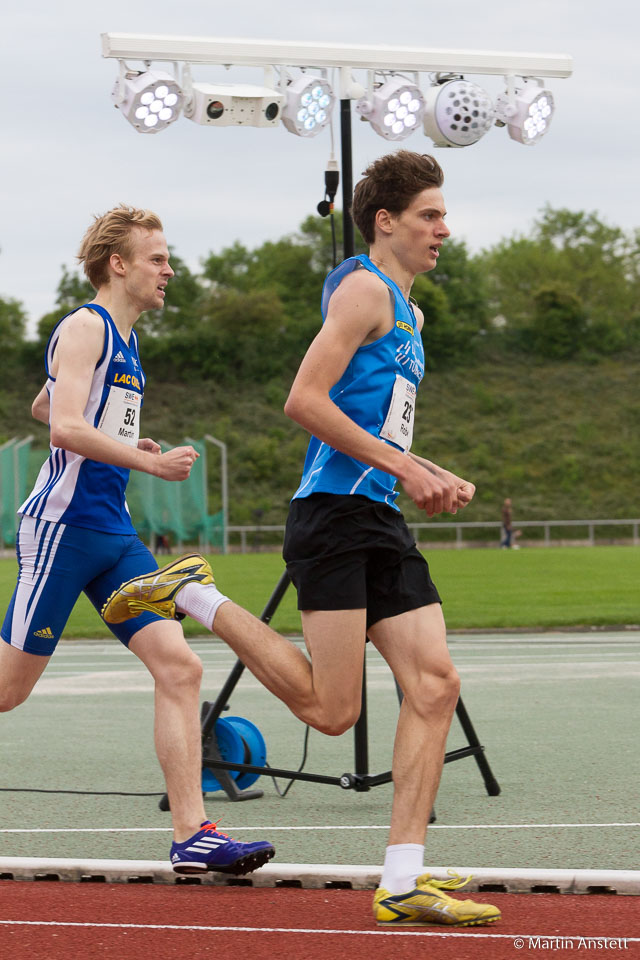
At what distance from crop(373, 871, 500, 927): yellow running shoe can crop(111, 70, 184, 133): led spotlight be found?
15.4 ft

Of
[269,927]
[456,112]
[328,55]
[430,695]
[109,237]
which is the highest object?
[328,55]

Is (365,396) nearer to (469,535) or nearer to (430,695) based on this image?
(430,695)

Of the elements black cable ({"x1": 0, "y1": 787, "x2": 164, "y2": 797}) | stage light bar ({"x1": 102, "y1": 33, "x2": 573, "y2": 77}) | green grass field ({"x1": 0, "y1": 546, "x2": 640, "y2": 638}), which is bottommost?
green grass field ({"x1": 0, "y1": 546, "x2": 640, "y2": 638})

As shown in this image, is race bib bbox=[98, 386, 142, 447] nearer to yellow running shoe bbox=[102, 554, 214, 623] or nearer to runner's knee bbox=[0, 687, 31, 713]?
yellow running shoe bbox=[102, 554, 214, 623]

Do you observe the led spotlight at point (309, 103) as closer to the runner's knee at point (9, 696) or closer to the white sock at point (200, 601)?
the white sock at point (200, 601)

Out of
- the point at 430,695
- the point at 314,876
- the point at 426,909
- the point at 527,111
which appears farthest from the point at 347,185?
the point at 426,909

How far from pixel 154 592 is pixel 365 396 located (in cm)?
96

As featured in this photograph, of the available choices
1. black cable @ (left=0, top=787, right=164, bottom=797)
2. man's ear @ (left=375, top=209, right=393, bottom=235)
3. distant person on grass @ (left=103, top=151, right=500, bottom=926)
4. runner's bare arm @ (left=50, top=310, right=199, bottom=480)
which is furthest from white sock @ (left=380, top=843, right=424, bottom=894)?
black cable @ (left=0, top=787, right=164, bottom=797)

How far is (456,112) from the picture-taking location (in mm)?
7207

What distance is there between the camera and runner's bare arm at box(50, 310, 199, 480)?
14.6 ft

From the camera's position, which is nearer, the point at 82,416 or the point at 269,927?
the point at 269,927

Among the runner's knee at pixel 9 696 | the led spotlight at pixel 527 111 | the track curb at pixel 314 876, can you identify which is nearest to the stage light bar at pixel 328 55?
the led spotlight at pixel 527 111

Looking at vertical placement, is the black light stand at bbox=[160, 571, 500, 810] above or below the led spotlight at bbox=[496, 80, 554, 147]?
below

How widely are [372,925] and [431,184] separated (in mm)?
2227
